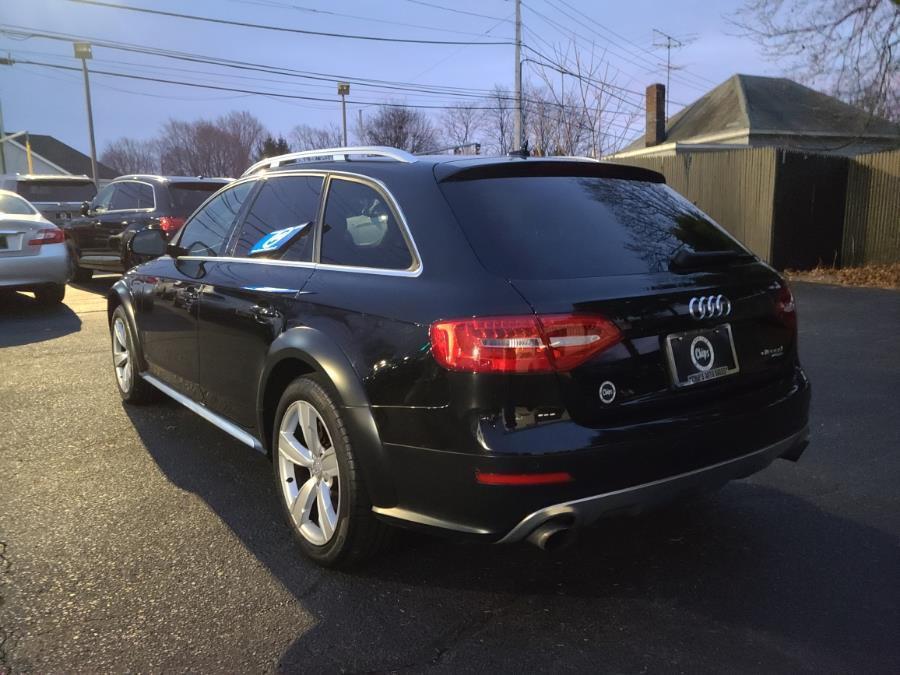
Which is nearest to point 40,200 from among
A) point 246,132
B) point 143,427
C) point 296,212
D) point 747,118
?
point 143,427

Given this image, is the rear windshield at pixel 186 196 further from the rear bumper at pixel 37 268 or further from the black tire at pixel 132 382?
the black tire at pixel 132 382

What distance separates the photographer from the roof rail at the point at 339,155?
307 centimetres

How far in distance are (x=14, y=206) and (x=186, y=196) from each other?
226cm

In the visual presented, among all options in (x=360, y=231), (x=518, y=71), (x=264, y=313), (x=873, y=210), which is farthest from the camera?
(x=518, y=71)

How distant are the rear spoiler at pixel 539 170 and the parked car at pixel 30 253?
316 inches

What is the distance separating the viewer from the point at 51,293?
976 centimetres

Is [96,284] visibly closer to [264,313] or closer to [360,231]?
[264,313]

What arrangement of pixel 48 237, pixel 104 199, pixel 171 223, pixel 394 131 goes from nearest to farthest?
pixel 48 237, pixel 171 223, pixel 104 199, pixel 394 131

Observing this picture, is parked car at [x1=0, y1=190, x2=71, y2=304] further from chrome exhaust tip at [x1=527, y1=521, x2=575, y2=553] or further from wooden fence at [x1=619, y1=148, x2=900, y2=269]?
wooden fence at [x1=619, y1=148, x2=900, y2=269]

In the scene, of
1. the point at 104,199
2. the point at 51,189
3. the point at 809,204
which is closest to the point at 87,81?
the point at 51,189

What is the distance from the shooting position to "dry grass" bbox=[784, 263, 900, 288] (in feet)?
40.3

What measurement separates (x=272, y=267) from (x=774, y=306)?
2179mm

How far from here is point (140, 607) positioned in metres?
2.62

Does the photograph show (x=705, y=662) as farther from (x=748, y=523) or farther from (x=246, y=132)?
(x=246, y=132)
